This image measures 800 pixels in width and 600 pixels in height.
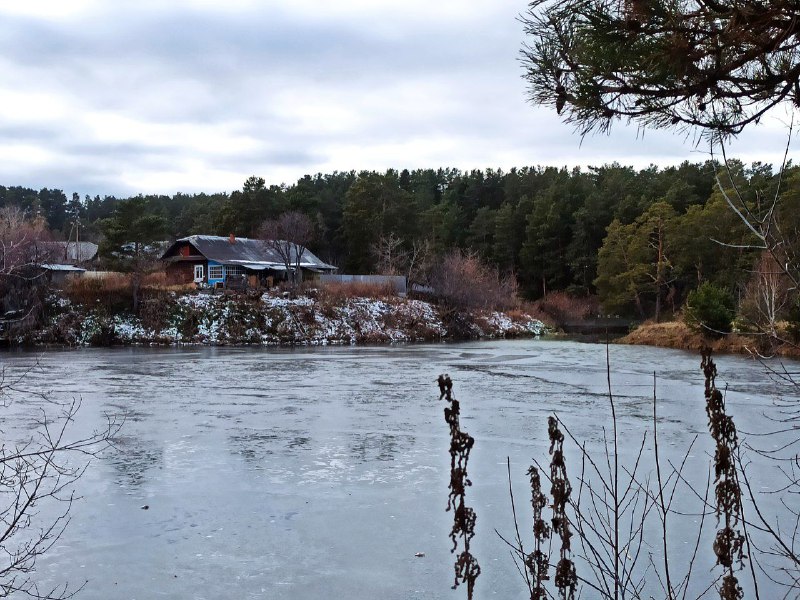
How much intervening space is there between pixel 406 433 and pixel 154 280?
27990 mm

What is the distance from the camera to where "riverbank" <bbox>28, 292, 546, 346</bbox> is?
100 ft

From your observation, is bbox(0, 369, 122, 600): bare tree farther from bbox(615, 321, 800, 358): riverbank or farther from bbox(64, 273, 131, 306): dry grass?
bbox(64, 273, 131, 306): dry grass

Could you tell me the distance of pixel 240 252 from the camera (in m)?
45.0

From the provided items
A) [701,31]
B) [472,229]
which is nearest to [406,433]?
[701,31]

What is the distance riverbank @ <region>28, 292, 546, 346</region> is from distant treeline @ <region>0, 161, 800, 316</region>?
10.6m

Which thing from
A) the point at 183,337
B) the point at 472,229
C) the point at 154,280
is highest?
the point at 472,229

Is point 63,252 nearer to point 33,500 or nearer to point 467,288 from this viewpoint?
point 467,288

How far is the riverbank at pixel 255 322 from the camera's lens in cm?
3050

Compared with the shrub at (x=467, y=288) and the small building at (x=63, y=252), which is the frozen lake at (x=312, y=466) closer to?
the small building at (x=63, y=252)

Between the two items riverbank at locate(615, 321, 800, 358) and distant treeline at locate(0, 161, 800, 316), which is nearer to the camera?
riverbank at locate(615, 321, 800, 358)

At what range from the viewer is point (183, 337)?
31156mm

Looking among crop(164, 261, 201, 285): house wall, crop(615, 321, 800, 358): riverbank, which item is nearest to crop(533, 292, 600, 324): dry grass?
crop(615, 321, 800, 358): riverbank

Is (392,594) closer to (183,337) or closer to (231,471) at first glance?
(231,471)

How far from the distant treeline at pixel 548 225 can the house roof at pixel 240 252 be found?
3.92 meters
